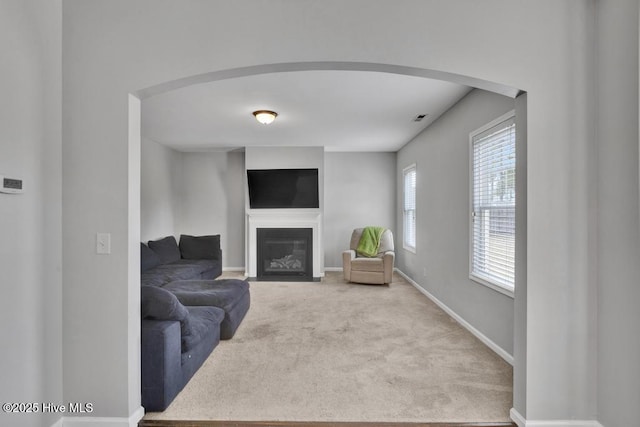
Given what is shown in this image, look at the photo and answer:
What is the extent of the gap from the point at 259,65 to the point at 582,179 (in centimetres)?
198

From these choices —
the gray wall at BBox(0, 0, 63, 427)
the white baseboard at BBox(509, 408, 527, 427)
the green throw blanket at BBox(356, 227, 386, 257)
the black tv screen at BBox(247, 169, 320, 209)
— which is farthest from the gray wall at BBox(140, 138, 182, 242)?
the white baseboard at BBox(509, 408, 527, 427)

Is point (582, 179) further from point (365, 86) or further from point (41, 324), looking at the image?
point (41, 324)

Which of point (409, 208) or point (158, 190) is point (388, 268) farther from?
point (158, 190)

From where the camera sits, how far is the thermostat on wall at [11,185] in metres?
1.65

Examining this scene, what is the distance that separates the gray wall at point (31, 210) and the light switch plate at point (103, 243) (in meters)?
0.22

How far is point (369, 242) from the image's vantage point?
630 centimetres

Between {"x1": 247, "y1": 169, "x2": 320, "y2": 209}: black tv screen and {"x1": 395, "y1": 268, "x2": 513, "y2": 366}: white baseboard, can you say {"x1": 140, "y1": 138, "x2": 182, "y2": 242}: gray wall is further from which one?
{"x1": 395, "y1": 268, "x2": 513, "y2": 366}: white baseboard

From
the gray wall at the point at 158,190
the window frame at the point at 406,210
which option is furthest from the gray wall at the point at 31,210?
the window frame at the point at 406,210

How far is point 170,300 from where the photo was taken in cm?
239

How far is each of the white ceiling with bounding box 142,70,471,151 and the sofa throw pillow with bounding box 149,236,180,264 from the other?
1.75 meters

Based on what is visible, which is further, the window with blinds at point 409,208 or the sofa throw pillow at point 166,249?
the window with blinds at point 409,208

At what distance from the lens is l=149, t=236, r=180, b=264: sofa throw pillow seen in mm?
5659

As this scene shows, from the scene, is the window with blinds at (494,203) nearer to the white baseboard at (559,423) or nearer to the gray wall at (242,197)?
the white baseboard at (559,423)

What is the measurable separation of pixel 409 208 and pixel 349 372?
411 cm
